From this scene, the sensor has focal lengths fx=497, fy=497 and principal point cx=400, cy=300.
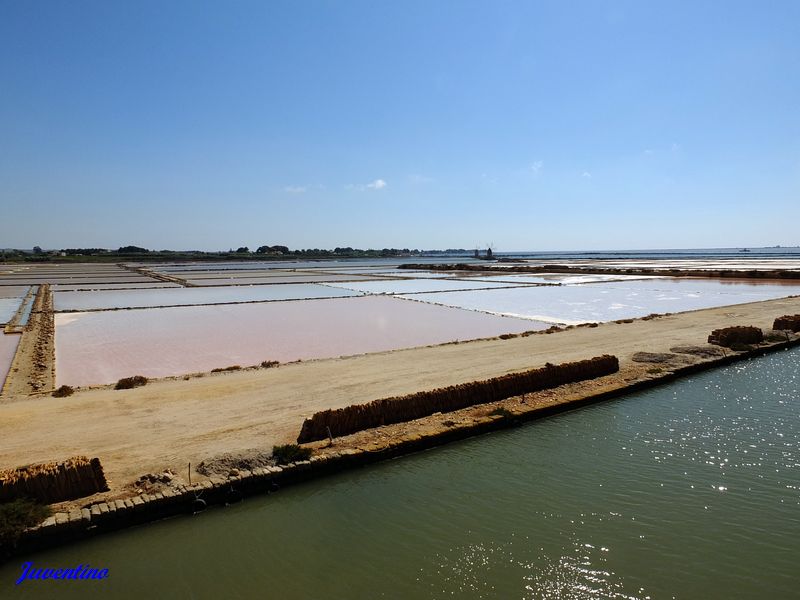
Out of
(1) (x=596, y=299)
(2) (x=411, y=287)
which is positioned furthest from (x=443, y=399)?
(2) (x=411, y=287)

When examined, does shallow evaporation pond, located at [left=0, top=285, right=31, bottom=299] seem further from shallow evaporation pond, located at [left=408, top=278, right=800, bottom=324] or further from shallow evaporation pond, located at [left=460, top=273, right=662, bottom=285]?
shallow evaporation pond, located at [left=460, top=273, right=662, bottom=285]

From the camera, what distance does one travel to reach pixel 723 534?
4805 mm

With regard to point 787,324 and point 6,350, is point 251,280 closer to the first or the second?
point 6,350

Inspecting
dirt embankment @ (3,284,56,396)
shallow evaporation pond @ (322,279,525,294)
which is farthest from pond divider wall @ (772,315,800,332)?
shallow evaporation pond @ (322,279,525,294)

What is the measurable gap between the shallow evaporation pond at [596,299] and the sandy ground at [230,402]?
6.64 m

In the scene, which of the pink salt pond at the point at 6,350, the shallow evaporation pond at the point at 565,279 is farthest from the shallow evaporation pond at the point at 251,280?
the pink salt pond at the point at 6,350

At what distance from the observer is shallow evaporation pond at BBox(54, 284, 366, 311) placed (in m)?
25.7

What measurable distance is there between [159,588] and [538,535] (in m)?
3.49

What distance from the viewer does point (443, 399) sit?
26.9ft

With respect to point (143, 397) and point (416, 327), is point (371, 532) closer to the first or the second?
point (143, 397)

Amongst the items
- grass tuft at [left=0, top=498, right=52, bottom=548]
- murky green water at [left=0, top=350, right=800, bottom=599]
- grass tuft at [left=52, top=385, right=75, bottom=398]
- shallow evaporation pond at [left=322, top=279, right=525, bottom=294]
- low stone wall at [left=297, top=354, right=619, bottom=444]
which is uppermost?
shallow evaporation pond at [left=322, top=279, right=525, bottom=294]

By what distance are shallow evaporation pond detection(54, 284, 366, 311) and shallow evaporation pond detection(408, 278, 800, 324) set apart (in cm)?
775

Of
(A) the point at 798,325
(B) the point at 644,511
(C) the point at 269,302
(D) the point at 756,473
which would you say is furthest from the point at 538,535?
(C) the point at 269,302

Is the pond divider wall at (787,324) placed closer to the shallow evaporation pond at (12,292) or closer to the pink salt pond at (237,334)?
the pink salt pond at (237,334)
